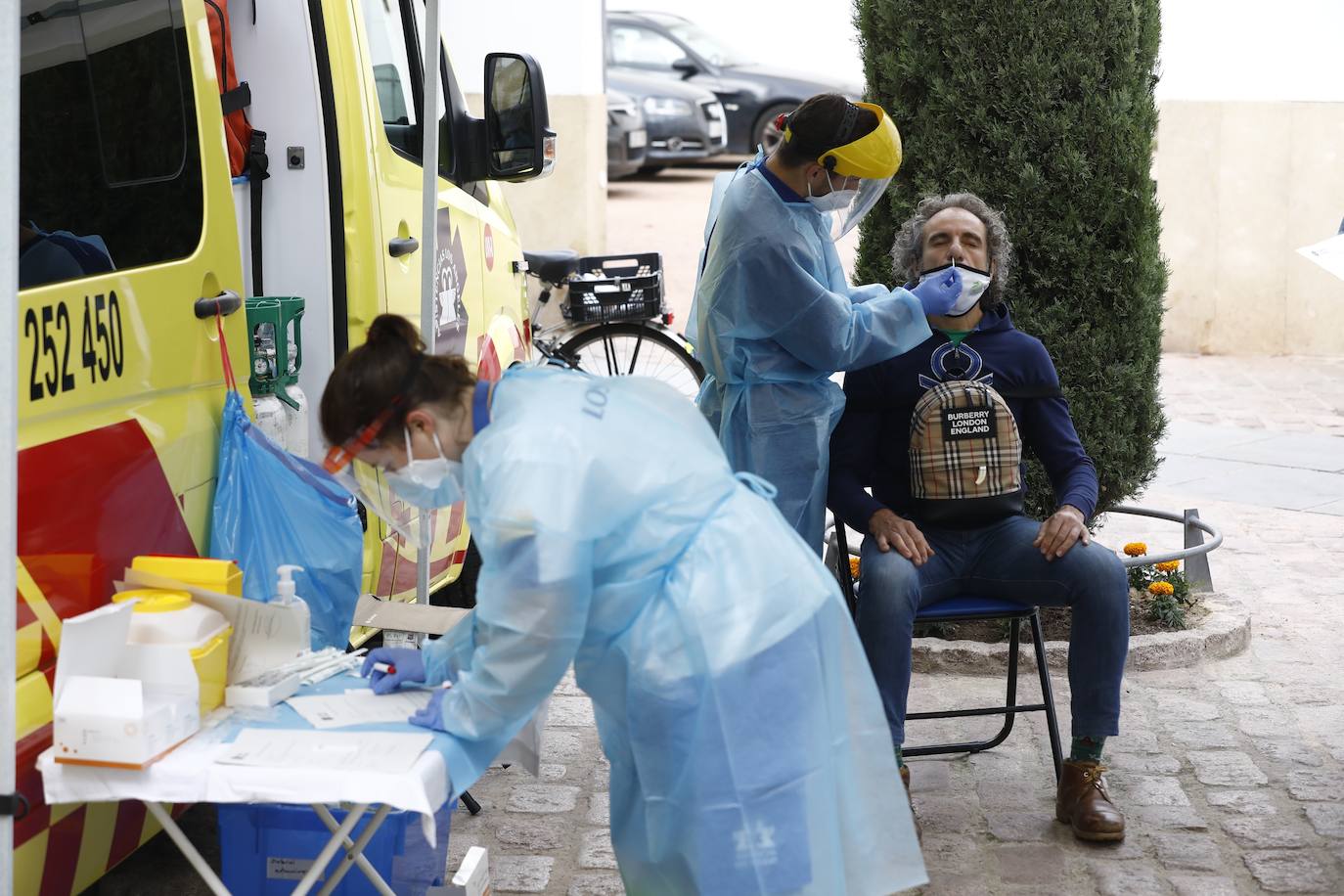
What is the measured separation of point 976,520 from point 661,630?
64.5 inches

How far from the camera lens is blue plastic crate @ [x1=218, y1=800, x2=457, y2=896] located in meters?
2.84

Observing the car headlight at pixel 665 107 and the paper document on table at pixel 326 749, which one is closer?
the paper document on table at pixel 326 749

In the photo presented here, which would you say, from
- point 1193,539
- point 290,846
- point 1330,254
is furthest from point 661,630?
point 1193,539

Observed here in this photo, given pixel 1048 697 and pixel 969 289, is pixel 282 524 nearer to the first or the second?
pixel 969 289

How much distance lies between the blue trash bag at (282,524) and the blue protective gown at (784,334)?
1.13 meters

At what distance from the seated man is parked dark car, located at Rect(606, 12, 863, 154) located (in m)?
13.4

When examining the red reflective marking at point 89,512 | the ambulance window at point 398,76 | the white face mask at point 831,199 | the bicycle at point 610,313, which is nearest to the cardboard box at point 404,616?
the red reflective marking at point 89,512

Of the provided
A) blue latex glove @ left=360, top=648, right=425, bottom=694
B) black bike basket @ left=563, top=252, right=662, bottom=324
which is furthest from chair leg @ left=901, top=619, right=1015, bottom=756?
black bike basket @ left=563, top=252, right=662, bottom=324

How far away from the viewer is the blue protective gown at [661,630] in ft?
6.98

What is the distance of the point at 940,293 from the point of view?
3.65 metres

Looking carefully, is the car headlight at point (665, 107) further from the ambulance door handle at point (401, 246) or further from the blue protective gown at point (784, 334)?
the blue protective gown at point (784, 334)

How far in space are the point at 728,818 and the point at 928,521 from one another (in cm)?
159

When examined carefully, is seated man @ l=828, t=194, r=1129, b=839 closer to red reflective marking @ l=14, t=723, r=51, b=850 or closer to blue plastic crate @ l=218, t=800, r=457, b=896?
blue plastic crate @ l=218, t=800, r=457, b=896

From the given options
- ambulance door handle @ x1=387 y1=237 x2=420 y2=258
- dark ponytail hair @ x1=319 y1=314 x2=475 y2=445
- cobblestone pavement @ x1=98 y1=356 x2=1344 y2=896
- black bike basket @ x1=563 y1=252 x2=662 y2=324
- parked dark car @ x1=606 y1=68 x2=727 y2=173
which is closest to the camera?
dark ponytail hair @ x1=319 y1=314 x2=475 y2=445
